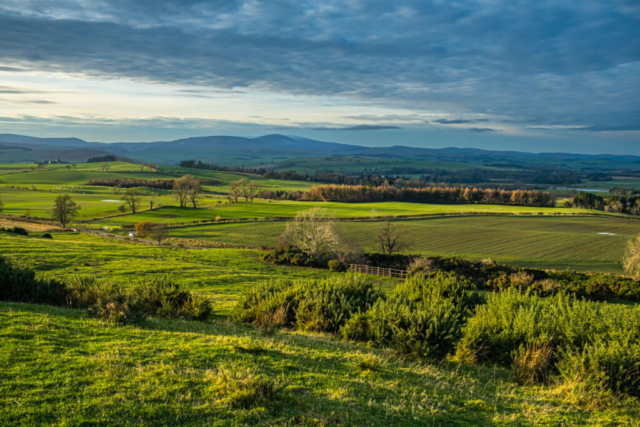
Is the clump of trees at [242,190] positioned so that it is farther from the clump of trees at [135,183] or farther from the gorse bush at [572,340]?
the gorse bush at [572,340]

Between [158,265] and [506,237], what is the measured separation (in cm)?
6409

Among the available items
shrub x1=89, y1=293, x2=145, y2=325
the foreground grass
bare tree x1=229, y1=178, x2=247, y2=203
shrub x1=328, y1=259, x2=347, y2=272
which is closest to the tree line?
bare tree x1=229, y1=178, x2=247, y2=203

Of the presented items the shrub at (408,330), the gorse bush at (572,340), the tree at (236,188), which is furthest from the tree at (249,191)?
the gorse bush at (572,340)

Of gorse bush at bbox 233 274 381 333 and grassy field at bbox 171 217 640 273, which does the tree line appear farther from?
gorse bush at bbox 233 274 381 333

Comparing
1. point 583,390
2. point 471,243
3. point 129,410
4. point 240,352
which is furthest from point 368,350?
point 471,243

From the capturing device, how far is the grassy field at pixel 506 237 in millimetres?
61469

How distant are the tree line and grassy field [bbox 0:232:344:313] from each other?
298 ft

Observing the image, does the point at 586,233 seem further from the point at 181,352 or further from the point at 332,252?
the point at 181,352

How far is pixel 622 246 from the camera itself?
228ft

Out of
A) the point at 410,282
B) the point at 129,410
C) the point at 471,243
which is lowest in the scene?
the point at 471,243

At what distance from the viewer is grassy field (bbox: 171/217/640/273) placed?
61469mm

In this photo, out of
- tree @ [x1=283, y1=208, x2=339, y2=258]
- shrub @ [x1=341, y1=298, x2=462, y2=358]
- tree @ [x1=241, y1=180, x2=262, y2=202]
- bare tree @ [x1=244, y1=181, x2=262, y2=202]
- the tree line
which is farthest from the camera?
the tree line

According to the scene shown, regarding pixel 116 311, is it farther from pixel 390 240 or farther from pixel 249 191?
pixel 249 191

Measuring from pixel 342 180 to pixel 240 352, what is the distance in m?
186
